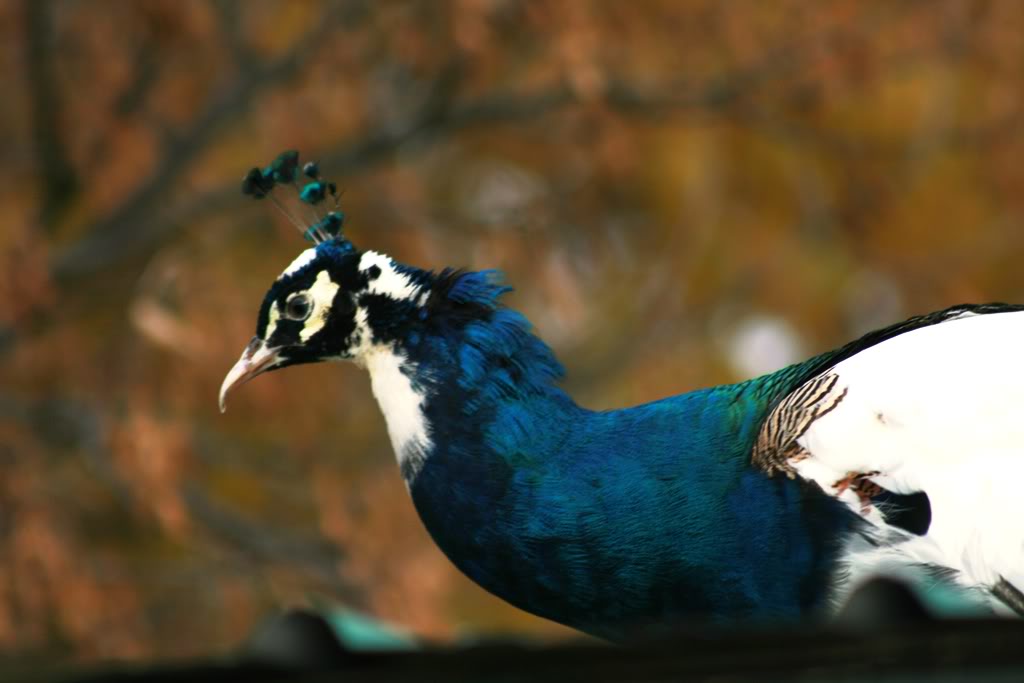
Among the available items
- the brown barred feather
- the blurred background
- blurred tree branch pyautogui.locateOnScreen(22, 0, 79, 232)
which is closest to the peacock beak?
the brown barred feather

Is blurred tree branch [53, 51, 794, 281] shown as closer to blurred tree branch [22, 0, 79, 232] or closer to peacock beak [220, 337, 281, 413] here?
blurred tree branch [22, 0, 79, 232]

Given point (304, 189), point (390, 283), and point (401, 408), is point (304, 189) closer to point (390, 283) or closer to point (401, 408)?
point (390, 283)

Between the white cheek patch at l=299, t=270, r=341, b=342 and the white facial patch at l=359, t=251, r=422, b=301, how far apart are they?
0.06m

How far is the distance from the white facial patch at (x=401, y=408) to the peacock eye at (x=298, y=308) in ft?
0.39

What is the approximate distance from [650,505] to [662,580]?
0.10m

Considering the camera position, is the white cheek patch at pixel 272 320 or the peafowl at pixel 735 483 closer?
the peafowl at pixel 735 483

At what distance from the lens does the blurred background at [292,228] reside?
217 inches

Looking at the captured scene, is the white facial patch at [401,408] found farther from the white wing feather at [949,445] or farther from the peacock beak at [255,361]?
the white wing feather at [949,445]

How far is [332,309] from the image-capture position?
2236 millimetres

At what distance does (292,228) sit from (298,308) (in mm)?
3696

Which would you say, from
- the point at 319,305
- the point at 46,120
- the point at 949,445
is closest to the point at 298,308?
the point at 319,305

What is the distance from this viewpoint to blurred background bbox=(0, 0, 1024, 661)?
217 inches

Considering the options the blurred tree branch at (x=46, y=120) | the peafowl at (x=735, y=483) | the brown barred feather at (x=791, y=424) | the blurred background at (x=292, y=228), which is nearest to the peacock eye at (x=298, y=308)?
the peafowl at (x=735, y=483)

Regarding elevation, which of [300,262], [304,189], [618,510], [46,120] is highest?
[46,120]
